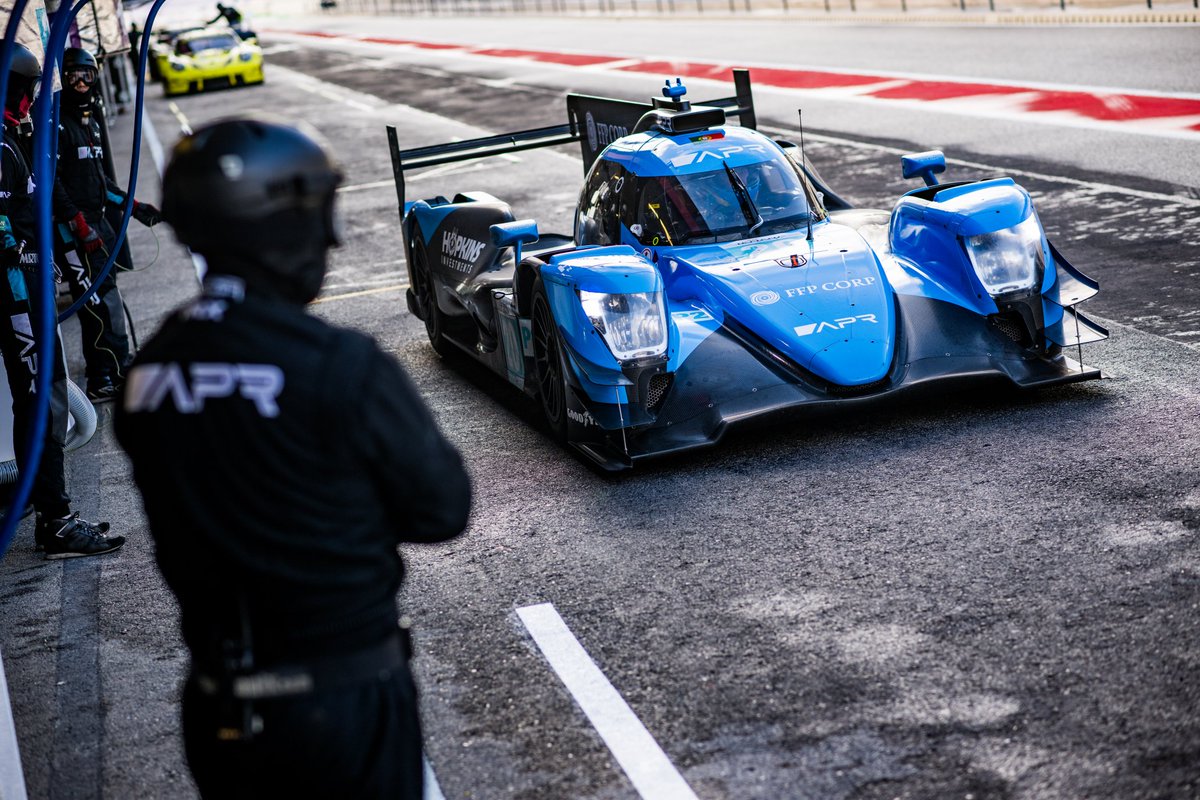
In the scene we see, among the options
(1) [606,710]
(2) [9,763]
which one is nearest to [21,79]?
(2) [9,763]

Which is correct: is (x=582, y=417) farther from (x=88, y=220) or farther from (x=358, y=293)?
(x=358, y=293)

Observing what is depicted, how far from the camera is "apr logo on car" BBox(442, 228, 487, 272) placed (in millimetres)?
8555

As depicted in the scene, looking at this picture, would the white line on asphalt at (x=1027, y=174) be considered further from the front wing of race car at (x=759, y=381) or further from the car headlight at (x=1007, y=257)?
the front wing of race car at (x=759, y=381)

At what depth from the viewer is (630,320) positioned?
631cm

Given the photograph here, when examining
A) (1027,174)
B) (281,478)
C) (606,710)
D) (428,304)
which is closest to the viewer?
(281,478)

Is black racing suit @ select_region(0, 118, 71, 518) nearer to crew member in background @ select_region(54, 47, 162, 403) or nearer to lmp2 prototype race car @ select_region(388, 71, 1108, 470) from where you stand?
crew member in background @ select_region(54, 47, 162, 403)

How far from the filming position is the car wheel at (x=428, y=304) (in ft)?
29.3

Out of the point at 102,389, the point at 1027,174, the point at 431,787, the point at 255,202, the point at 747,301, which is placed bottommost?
the point at 431,787

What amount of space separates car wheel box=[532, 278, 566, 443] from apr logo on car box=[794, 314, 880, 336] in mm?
1080

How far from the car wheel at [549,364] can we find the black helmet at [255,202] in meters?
4.07

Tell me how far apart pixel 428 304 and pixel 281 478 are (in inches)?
275

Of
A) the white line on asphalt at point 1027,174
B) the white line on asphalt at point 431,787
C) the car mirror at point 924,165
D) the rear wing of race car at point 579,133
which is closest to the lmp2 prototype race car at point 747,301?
the car mirror at point 924,165

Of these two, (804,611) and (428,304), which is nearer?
(804,611)

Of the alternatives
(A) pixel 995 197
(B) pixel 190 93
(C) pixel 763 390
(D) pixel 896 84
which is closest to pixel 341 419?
(C) pixel 763 390
